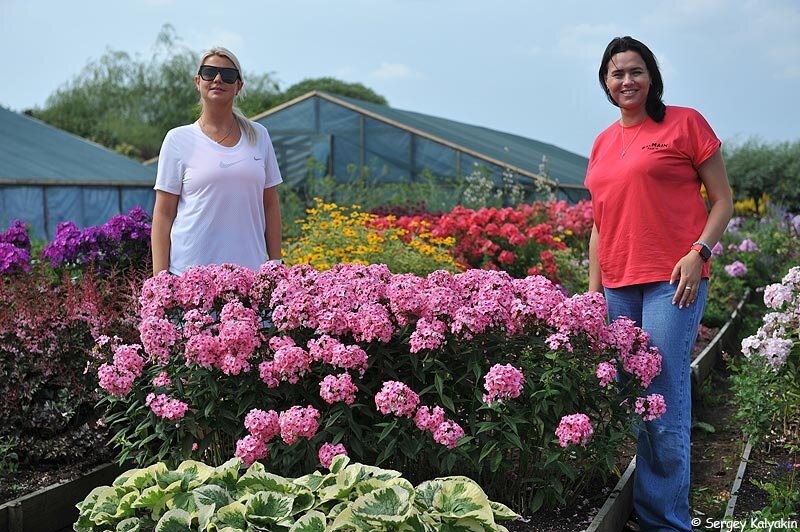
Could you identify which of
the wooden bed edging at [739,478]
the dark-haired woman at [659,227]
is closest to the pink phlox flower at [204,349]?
the dark-haired woman at [659,227]

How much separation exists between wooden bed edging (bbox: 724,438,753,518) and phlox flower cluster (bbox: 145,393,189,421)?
2.52 metres

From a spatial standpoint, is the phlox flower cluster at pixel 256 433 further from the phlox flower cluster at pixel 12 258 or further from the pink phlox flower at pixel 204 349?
the phlox flower cluster at pixel 12 258

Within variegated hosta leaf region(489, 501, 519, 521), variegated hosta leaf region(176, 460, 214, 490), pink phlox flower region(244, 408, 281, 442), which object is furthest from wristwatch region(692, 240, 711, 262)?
variegated hosta leaf region(176, 460, 214, 490)

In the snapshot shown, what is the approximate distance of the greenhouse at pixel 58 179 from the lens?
45.9ft

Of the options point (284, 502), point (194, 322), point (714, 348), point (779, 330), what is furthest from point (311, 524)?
point (714, 348)

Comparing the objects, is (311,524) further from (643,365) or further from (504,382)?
(643,365)

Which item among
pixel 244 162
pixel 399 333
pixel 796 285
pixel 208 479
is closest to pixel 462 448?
pixel 399 333

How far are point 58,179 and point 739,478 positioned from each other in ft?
42.7

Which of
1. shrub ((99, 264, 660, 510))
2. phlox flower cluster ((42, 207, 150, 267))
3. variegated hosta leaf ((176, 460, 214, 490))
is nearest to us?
variegated hosta leaf ((176, 460, 214, 490))

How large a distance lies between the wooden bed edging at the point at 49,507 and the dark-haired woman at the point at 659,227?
2516mm

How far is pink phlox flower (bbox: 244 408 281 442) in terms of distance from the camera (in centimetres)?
310

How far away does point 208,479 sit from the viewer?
113 inches

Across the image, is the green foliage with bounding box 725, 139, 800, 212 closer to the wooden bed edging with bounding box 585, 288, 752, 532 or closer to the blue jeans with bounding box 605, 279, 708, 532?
the wooden bed edging with bounding box 585, 288, 752, 532

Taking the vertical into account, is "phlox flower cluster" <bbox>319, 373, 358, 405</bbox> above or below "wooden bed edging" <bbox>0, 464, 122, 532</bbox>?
above
